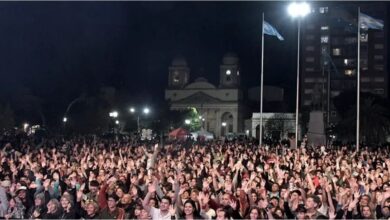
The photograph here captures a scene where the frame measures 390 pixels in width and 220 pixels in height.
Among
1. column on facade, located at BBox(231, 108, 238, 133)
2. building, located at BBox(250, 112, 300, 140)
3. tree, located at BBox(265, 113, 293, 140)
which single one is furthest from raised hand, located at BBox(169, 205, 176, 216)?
column on facade, located at BBox(231, 108, 238, 133)

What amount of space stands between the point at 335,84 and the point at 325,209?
338 ft

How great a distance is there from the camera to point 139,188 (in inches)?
461

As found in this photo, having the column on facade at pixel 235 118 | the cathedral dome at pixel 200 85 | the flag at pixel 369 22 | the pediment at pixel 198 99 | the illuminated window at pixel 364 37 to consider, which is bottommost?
the column on facade at pixel 235 118

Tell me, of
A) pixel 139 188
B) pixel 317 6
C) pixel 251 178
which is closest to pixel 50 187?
pixel 139 188

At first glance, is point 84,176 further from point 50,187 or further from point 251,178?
point 251,178

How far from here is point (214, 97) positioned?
382ft

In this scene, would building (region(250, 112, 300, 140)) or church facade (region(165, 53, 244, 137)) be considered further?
church facade (region(165, 53, 244, 137))

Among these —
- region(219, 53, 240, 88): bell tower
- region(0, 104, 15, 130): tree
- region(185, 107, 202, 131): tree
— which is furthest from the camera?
region(219, 53, 240, 88): bell tower

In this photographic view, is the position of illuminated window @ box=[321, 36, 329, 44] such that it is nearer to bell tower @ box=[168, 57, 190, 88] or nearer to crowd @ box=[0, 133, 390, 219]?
bell tower @ box=[168, 57, 190, 88]

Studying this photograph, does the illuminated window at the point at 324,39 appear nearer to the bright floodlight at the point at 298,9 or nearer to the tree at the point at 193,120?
the tree at the point at 193,120

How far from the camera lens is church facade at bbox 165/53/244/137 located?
114m

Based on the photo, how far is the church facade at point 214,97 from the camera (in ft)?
373

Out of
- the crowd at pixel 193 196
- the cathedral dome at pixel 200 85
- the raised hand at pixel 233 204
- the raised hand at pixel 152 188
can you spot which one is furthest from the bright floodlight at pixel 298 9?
the cathedral dome at pixel 200 85

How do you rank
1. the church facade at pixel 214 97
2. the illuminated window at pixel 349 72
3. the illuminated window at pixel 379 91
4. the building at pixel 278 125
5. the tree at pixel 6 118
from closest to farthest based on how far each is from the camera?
1. the tree at pixel 6 118
2. the building at pixel 278 125
3. the illuminated window at pixel 379 91
4. the illuminated window at pixel 349 72
5. the church facade at pixel 214 97
